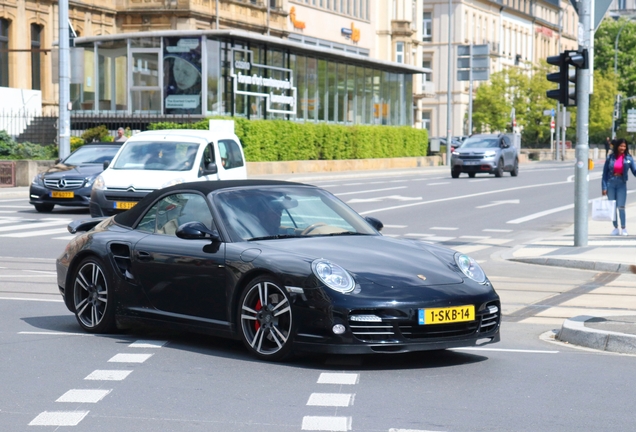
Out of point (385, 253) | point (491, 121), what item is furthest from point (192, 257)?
point (491, 121)

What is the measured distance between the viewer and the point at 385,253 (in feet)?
28.1

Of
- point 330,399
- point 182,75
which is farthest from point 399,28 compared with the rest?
point 330,399

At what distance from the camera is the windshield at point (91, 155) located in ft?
87.2

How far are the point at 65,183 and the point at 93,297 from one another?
51.6 feet

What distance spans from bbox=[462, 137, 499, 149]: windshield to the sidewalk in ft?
73.1

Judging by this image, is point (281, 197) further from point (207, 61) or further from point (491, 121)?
point (491, 121)

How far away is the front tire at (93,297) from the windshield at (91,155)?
55.3 ft

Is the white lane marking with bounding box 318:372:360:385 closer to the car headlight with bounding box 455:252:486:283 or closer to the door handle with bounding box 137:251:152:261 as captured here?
the car headlight with bounding box 455:252:486:283

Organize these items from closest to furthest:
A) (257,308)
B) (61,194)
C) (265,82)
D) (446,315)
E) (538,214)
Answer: (446,315) < (257,308) < (61,194) < (538,214) < (265,82)

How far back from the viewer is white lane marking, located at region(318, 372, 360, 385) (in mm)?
7648

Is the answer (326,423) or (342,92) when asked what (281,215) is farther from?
(342,92)

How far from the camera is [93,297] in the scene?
32.0ft

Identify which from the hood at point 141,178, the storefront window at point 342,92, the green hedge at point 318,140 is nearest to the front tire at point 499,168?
the green hedge at point 318,140

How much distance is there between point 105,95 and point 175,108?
3994mm
